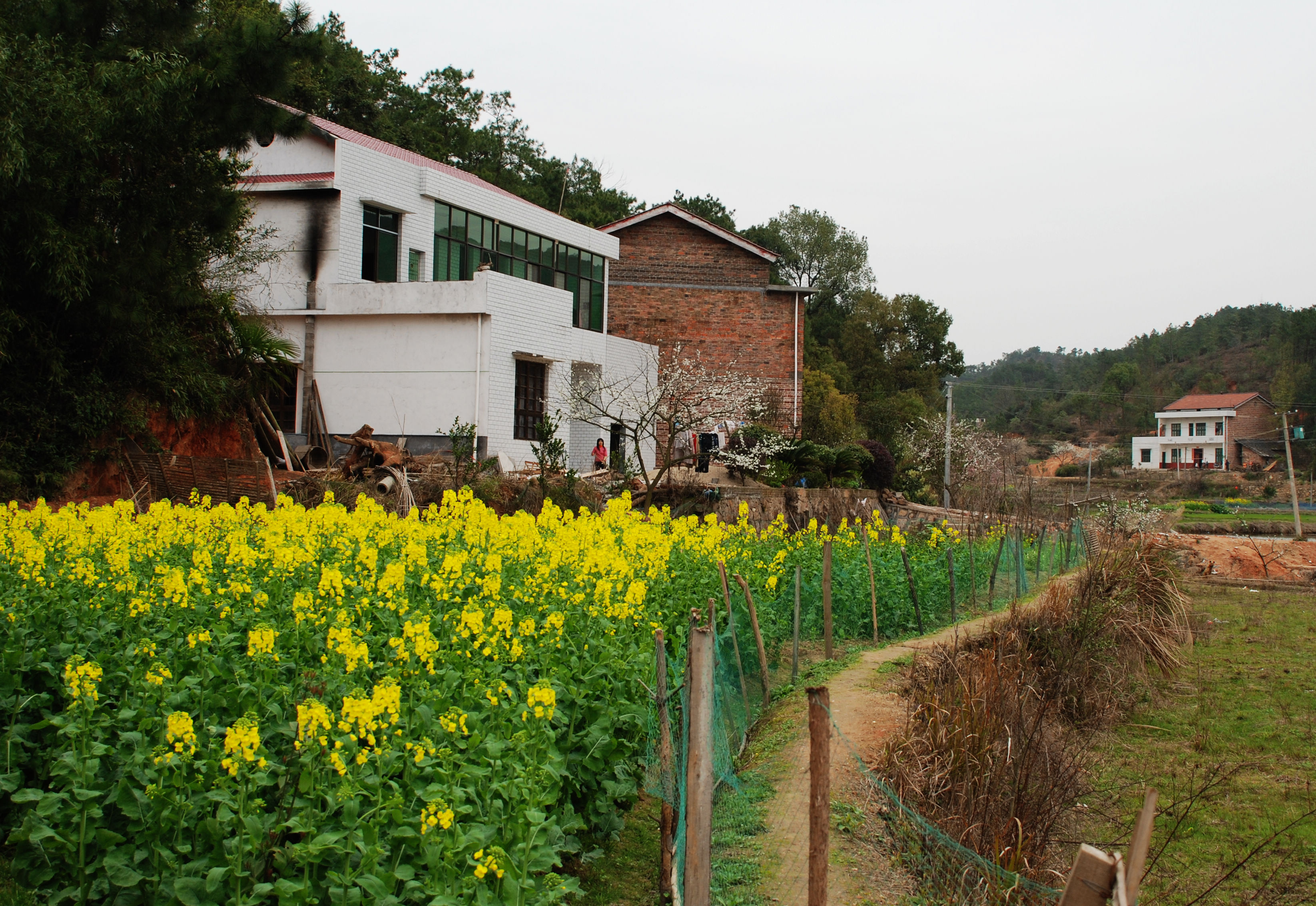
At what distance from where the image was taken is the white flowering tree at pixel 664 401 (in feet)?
85.7

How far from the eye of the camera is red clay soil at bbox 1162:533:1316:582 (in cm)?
2806

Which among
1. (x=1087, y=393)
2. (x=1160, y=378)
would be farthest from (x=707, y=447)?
(x=1160, y=378)

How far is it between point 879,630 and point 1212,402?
7852 centimetres

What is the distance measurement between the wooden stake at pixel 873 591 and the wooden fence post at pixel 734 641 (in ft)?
12.1

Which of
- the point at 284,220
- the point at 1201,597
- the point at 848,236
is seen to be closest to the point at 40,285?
the point at 284,220

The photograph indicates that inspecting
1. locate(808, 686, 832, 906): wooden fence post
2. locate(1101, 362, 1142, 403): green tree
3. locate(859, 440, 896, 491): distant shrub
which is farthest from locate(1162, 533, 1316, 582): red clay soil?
locate(1101, 362, 1142, 403): green tree

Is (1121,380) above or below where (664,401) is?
above

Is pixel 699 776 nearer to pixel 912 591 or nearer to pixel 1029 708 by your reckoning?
pixel 1029 708

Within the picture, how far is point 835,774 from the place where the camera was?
7.50 metres

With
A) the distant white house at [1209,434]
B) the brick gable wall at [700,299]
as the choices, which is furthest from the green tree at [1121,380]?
the brick gable wall at [700,299]

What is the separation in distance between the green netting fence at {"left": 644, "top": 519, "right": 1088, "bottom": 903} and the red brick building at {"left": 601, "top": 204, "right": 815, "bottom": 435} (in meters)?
14.4

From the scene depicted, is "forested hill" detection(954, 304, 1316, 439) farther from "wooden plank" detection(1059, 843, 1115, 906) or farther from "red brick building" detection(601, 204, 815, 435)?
"wooden plank" detection(1059, 843, 1115, 906)

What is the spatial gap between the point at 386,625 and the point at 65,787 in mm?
2087

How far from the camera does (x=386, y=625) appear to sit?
6242 mm
